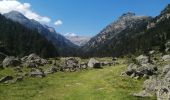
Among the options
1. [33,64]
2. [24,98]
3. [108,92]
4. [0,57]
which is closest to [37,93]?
[24,98]

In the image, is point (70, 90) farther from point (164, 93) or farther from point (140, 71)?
point (140, 71)

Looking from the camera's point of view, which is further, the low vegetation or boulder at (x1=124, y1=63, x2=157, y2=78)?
boulder at (x1=124, y1=63, x2=157, y2=78)

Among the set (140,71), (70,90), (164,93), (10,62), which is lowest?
(70,90)

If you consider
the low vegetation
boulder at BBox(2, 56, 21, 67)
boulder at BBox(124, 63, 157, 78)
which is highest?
boulder at BBox(2, 56, 21, 67)

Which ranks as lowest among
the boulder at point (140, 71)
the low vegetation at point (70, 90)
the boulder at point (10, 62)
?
the low vegetation at point (70, 90)

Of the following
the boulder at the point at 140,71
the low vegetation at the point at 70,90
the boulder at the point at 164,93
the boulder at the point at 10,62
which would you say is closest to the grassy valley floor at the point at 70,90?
the low vegetation at the point at 70,90

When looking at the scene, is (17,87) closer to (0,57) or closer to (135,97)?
(135,97)

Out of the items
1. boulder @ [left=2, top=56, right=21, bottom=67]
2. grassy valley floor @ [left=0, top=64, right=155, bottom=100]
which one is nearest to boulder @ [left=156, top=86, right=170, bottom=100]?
grassy valley floor @ [left=0, top=64, right=155, bottom=100]

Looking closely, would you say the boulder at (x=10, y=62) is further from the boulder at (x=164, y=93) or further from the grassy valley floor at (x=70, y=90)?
the boulder at (x=164, y=93)

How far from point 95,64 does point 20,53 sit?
96645mm

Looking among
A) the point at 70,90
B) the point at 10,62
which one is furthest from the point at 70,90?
the point at 10,62

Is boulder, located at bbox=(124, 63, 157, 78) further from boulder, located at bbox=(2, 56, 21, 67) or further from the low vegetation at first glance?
boulder, located at bbox=(2, 56, 21, 67)

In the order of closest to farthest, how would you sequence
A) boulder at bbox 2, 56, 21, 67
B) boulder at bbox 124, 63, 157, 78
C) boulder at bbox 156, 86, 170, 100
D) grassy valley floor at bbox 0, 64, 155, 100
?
boulder at bbox 156, 86, 170, 100 < grassy valley floor at bbox 0, 64, 155, 100 < boulder at bbox 124, 63, 157, 78 < boulder at bbox 2, 56, 21, 67

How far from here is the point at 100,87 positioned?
50.8m
